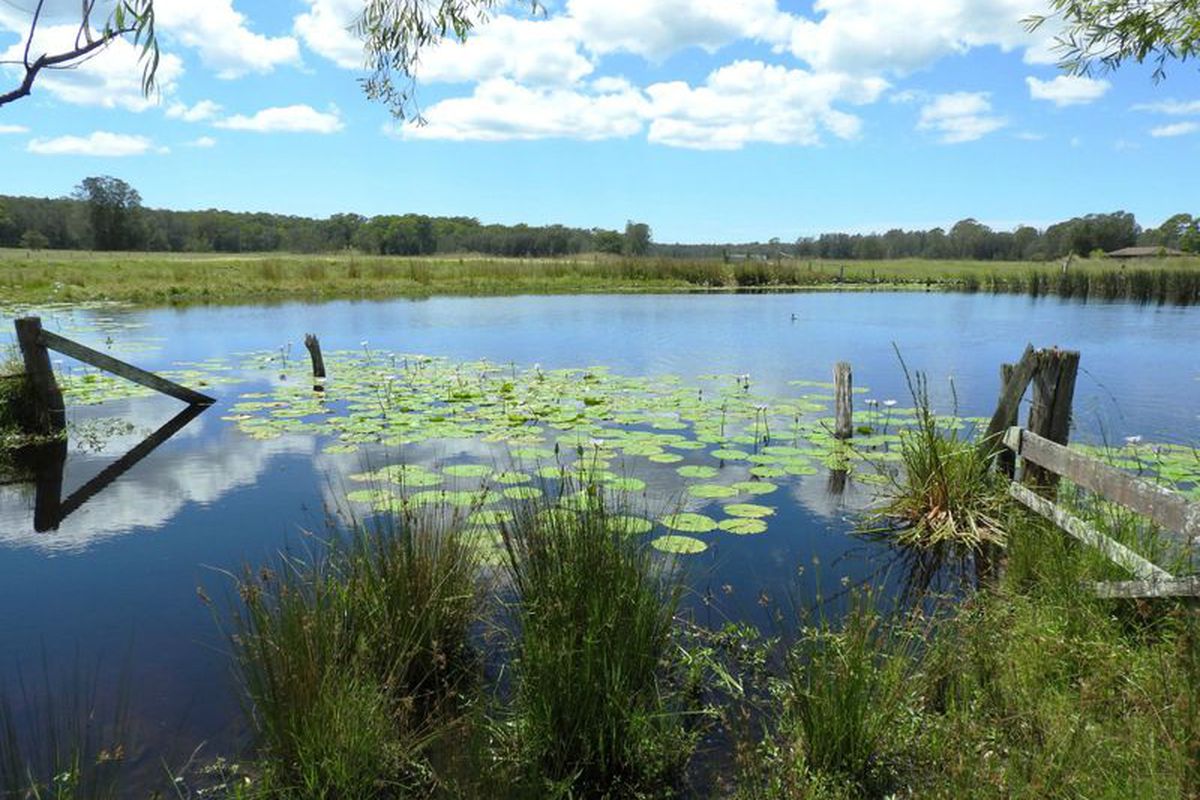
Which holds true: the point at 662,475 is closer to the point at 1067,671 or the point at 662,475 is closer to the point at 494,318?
the point at 1067,671

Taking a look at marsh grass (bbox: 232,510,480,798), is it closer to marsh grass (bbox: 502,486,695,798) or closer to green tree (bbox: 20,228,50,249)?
marsh grass (bbox: 502,486,695,798)

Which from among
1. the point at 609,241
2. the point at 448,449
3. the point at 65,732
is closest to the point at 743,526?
the point at 448,449

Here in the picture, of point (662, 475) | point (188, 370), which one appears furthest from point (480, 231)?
point (662, 475)

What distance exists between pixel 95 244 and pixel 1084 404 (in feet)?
309

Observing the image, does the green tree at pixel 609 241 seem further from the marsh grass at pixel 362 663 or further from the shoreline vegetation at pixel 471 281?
the marsh grass at pixel 362 663

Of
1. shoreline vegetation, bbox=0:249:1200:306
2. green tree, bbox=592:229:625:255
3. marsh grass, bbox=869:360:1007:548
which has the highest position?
green tree, bbox=592:229:625:255

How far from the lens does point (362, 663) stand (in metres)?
3.17

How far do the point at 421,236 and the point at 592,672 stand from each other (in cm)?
10626

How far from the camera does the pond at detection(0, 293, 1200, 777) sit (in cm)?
463

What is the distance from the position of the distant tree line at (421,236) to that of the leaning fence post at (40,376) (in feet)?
220

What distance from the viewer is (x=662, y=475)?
7.27 metres

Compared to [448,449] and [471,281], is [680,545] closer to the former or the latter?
[448,449]

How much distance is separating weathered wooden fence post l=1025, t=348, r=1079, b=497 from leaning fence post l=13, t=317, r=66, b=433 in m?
9.62

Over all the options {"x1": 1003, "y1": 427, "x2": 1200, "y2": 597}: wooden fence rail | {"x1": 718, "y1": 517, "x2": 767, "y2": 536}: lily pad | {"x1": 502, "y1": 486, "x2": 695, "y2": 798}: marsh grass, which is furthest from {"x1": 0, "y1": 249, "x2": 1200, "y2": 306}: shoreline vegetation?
{"x1": 1003, "y1": 427, "x2": 1200, "y2": 597}: wooden fence rail
